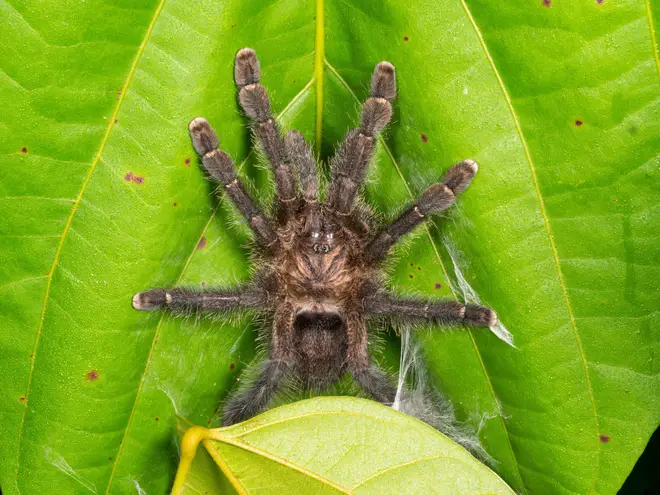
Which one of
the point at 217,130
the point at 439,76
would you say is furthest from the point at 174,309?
the point at 439,76

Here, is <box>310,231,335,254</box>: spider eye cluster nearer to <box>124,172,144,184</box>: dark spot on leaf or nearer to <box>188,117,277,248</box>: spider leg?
<box>188,117,277,248</box>: spider leg

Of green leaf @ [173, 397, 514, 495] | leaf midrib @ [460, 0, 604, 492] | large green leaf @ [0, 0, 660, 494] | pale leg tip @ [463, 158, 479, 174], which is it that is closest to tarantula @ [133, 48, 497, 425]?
pale leg tip @ [463, 158, 479, 174]

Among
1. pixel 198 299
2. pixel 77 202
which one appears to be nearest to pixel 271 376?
pixel 198 299

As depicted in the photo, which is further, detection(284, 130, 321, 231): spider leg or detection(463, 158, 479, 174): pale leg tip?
detection(284, 130, 321, 231): spider leg

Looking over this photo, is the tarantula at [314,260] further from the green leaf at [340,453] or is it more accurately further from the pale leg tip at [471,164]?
the green leaf at [340,453]

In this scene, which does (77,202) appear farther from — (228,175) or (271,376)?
(271,376)

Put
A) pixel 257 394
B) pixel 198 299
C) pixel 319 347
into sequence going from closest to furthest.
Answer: pixel 198 299, pixel 257 394, pixel 319 347

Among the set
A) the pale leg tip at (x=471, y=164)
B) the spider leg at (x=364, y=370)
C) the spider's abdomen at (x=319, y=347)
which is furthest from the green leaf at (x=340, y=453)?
the pale leg tip at (x=471, y=164)
